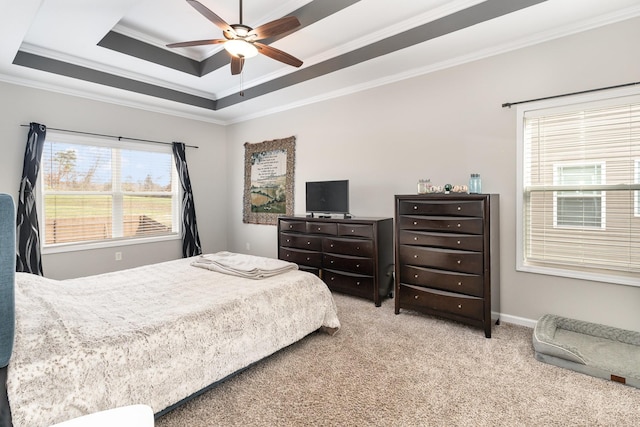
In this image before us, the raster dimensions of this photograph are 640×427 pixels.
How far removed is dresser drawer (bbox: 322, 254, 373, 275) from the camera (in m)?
3.67

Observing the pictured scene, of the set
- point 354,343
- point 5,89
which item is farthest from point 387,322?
point 5,89

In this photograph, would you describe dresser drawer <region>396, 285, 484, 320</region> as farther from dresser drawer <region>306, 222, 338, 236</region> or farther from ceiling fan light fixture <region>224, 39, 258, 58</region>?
ceiling fan light fixture <region>224, 39, 258, 58</region>

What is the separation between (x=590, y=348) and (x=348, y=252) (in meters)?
2.28

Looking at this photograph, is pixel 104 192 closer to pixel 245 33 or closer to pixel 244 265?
A: pixel 244 265

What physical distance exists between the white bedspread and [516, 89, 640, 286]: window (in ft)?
6.97

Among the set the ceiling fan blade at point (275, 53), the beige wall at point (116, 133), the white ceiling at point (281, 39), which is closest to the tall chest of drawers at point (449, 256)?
the white ceiling at point (281, 39)

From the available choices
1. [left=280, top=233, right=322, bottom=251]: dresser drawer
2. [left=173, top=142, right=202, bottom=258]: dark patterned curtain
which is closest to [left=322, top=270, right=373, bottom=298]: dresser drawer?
[left=280, top=233, right=322, bottom=251]: dresser drawer

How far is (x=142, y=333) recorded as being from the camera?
5.61 feet

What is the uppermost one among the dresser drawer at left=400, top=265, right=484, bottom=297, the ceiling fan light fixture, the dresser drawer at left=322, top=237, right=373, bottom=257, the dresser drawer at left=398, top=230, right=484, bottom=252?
the ceiling fan light fixture

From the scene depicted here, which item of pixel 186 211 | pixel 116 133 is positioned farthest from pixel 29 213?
pixel 186 211

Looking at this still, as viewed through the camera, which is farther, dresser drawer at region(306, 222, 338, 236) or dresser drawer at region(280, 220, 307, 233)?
dresser drawer at region(280, 220, 307, 233)

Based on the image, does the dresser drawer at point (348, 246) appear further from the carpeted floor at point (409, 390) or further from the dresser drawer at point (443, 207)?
the carpeted floor at point (409, 390)

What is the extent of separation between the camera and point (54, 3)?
267 centimetres

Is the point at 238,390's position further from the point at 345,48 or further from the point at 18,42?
the point at 18,42
